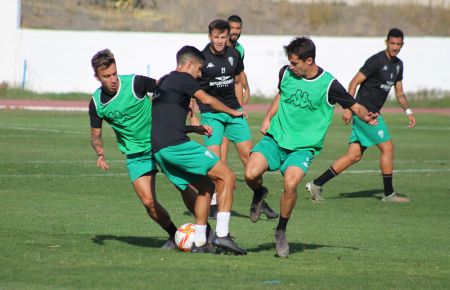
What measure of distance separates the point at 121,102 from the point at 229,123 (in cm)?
404

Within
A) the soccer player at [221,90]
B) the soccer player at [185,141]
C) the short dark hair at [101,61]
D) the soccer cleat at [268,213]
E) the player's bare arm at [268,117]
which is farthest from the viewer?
the soccer player at [221,90]

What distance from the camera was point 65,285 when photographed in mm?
8586

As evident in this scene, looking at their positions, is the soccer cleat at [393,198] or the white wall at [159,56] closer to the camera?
the soccer cleat at [393,198]

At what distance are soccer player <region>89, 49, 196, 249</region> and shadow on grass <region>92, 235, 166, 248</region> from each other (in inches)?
12.1

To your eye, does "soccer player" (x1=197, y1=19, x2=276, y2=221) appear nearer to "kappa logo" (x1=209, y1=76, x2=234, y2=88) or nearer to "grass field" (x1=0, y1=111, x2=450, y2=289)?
"kappa logo" (x1=209, y1=76, x2=234, y2=88)

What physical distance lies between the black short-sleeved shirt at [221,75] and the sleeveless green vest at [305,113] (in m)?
3.36

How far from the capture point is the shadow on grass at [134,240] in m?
11.2

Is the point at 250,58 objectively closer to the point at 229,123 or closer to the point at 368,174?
the point at 368,174

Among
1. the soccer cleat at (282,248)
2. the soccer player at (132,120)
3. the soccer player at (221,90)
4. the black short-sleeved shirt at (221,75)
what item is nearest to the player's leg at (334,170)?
the soccer player at (221,90)

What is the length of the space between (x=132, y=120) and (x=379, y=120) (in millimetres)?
6577

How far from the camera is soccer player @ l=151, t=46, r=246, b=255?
10289 mm

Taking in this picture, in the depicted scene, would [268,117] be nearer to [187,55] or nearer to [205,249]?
[187,55]

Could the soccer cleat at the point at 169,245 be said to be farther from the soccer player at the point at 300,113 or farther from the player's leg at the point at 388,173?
the player's leg at the point at 388,173

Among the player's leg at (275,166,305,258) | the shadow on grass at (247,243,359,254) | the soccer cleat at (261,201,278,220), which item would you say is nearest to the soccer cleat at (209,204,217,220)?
the soccer cleat at (261,201,278,220)
